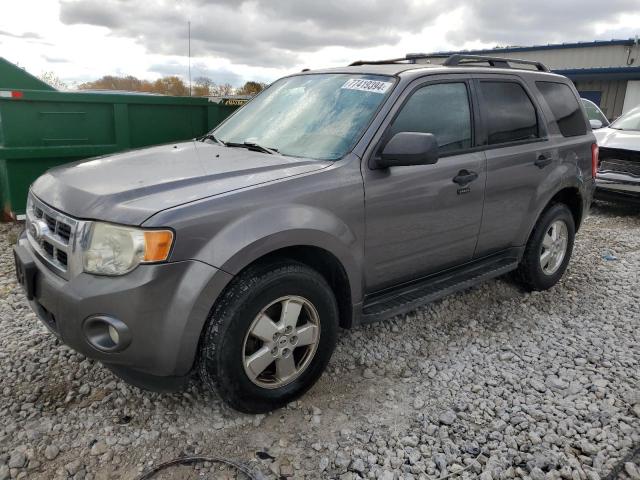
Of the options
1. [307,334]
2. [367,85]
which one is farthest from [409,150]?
[307,334]

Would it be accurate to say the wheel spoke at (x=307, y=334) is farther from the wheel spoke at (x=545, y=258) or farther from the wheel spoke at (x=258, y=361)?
the wheel spoke at (x=545, y=258)

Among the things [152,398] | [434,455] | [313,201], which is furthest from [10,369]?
[434,455]

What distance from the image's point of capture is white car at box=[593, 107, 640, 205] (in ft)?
24.8

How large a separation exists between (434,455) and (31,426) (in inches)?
79.4

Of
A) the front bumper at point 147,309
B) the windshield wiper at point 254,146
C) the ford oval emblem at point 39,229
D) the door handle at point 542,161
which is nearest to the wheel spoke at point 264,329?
the front bumper at point 147,309

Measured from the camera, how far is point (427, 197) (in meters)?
3.34

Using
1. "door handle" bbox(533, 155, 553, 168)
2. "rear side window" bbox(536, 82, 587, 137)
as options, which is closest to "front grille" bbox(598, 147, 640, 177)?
"rear side window" bbox(536, 82, 587, 137)

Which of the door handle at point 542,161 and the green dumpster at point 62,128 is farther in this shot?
the green dumpster at point 62,128

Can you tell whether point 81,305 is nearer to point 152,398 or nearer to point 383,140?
point 152,398

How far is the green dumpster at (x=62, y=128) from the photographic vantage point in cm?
532

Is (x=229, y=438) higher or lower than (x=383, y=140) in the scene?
lower

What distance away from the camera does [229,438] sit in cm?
267

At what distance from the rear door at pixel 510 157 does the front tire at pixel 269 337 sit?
1607 millimetres

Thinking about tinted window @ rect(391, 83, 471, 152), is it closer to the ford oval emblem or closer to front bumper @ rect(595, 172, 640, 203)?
the ford oval emblem
